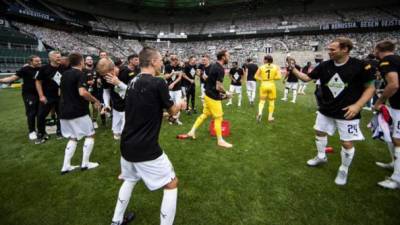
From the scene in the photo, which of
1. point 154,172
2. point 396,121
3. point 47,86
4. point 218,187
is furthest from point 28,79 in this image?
point 396,121

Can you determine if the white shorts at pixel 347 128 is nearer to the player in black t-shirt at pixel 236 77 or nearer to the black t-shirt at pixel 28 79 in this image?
the player in black t-shirt at pixel 236 77

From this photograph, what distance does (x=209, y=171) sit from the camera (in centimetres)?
462

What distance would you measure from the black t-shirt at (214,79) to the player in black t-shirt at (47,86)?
168 inches

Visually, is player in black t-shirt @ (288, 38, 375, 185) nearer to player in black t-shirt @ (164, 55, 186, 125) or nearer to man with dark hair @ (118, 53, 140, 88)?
man with dark hair @ (118, 53, 140, 88)

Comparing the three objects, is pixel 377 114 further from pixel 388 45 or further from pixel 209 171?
pixel 209 171

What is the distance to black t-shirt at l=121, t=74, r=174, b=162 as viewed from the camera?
244cm

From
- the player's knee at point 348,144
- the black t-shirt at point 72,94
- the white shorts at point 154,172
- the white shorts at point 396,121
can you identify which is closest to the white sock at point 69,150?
the black t-shirt at point 72,94

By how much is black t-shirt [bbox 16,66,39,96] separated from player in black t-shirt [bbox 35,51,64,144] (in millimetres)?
453

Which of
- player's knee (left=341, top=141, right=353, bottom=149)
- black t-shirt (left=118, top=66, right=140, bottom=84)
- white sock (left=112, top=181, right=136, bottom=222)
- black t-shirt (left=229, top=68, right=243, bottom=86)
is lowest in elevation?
white sock (left=112, top=181, right=136, bottom=222)

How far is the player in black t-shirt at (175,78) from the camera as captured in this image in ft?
26.8

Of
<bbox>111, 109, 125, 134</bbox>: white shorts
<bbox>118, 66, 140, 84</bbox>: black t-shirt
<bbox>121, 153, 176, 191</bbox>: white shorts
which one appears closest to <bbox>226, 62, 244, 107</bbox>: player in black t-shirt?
<bbox>118, 66, 140, 84</bbox>: black t-shirt

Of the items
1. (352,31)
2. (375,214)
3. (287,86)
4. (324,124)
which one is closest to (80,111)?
(324,124)

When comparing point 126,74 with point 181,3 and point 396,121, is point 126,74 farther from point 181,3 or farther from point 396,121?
point 181,3

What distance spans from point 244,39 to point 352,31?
58.9 ft
